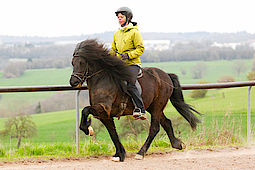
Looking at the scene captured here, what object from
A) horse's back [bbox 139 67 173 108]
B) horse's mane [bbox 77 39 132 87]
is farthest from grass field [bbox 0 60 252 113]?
horse's mane [bbox 77 39 132 87]

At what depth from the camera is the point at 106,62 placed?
5.85m

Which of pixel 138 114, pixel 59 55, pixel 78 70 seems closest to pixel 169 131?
pixel 138 114

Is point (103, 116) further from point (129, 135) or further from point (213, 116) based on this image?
point (213, 116)

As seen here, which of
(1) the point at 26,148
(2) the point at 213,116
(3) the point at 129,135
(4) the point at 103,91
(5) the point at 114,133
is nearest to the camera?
(4) the point at 103,91

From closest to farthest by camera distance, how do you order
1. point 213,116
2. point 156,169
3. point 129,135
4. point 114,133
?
point 156,169 → point 114,133 → point 129,135 → point 213,116

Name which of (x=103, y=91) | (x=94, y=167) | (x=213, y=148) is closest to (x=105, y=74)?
(x=103, y=91)

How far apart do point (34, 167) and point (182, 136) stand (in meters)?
2.99

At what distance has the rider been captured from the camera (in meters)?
5.85

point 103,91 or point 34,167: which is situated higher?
point 103,91

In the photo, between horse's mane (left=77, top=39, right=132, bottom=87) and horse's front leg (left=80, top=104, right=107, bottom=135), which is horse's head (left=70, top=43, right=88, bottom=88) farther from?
horse's front leg (left=80, top=104, right=107, bottom=135)

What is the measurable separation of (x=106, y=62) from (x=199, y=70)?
45.6m

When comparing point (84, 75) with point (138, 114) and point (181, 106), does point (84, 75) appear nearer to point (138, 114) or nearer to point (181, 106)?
point (138, 114)

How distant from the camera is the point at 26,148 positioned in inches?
260

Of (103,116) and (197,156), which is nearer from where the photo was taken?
(103,116)
